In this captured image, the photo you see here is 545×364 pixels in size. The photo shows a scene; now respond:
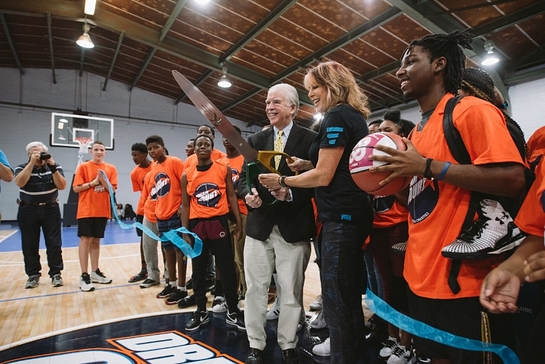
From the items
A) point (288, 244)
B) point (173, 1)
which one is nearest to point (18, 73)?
point (173, 1)

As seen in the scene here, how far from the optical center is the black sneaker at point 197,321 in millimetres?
3113

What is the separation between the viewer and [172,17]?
8.62 m

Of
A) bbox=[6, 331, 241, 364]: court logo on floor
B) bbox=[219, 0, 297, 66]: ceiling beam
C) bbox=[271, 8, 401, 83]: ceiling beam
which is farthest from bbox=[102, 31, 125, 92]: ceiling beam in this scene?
bbox=[6, 331, 241, 364]: court logo on floor

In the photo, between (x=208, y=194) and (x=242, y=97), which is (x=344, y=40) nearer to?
(x=208, y=194)

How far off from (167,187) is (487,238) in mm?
3768

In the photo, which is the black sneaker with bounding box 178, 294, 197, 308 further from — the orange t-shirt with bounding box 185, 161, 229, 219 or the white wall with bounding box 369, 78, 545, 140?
the white wall with bounding box 369, 78, 545, 140

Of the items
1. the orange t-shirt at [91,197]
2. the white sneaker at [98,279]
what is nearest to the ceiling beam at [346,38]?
the orange t-shirt at [91,197]

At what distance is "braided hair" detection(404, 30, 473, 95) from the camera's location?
4.61ft

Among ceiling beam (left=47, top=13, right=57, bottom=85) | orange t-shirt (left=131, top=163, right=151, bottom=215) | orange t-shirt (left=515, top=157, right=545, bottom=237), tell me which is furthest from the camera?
ceiling beam (left=47, top=13, right=57, bottom=85)

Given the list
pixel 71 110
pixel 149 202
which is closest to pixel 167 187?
pixel 149 202

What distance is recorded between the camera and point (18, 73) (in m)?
14.4

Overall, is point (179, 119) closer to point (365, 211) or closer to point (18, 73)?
point (18, 73)

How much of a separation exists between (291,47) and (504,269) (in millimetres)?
8852

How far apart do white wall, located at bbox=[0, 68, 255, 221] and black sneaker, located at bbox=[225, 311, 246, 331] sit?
48.4 ft
